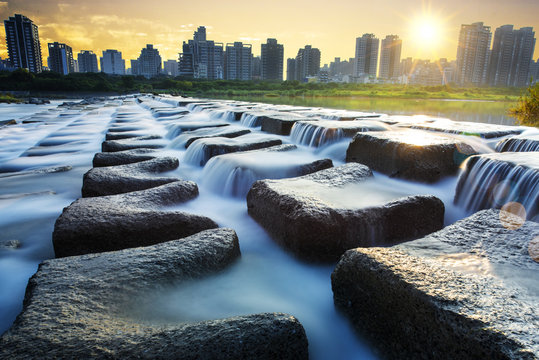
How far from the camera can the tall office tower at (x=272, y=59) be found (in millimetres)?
128750

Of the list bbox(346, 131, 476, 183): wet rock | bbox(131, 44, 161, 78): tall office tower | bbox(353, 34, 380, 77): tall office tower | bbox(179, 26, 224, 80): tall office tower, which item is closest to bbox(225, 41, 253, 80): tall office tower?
bbox(179, 26, 224, 80): tall office tower

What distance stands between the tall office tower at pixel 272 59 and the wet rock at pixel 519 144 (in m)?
129

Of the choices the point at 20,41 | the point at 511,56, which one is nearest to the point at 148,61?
the point at 20,41

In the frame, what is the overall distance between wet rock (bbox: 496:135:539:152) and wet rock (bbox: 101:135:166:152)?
619 centimetres

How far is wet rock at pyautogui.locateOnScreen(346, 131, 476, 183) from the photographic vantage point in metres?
4.06

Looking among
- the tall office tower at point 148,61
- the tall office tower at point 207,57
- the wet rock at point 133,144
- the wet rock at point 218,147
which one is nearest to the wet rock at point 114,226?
the wet rock at point 218,147

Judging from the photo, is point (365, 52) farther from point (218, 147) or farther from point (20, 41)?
point (218, 147)

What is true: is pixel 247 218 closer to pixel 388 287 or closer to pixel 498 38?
pixel 388 287

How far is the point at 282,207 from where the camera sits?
2721 millimetres

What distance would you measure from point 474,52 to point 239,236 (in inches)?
4249

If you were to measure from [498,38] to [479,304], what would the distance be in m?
93.0

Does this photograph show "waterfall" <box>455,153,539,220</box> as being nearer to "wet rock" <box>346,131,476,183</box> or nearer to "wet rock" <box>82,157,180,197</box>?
"wet rock" <box>346,131,476,183</box>

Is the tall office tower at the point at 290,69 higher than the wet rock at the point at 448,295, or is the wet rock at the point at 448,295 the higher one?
the tall office tower at the point at 290,69

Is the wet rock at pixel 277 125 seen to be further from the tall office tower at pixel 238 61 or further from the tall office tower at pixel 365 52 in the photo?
the tall office tower at pixel 365 52
